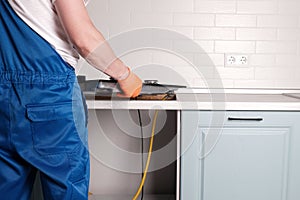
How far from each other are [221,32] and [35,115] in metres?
1.44

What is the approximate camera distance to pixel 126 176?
2.23 m

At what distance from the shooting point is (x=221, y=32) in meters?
2.08

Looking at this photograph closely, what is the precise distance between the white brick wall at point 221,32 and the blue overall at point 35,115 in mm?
1136

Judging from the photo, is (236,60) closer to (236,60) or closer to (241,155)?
(236,60)

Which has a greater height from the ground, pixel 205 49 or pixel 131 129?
pixel 205 49

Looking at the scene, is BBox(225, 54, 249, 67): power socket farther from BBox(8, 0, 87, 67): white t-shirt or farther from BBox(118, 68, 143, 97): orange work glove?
BBox(8, 0, 87, 67): white t-shirt

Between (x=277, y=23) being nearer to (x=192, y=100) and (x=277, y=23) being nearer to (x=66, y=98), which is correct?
(x=192, y=100)

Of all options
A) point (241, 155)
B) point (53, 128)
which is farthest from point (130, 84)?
point (241, 155)

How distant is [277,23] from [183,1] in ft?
1.91

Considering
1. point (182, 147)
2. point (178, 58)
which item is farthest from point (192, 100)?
point (178, 58)

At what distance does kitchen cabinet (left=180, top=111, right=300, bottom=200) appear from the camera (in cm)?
156

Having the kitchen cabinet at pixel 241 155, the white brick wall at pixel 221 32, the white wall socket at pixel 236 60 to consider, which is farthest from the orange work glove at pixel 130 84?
the white wall socket at pixel 236 60

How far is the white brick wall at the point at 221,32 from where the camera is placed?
2061 millimetres

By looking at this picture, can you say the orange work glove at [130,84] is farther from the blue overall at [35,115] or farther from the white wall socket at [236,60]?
the white wall socket at [236,60]
